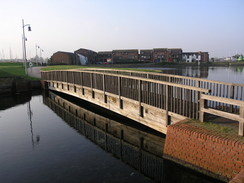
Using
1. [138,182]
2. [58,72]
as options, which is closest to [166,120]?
[138,182]

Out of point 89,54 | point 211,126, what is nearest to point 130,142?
point 211,126

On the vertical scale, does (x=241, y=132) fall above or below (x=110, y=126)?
above

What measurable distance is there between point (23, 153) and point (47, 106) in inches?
407

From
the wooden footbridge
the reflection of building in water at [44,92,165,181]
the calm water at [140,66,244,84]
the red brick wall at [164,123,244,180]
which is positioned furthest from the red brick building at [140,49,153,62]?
the red brick wall at [164,123,244,180]

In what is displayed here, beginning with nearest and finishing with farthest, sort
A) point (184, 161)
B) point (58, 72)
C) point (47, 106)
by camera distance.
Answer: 1. point (184, 161)
2. point (47, 106)
3. point (58, 72)

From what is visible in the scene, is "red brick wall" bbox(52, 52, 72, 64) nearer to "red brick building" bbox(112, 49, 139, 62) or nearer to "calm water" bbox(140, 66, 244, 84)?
"red brick building" bbox(112, 49, 139, 62)

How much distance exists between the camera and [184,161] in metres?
7.30

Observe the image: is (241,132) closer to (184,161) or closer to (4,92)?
(184,161)

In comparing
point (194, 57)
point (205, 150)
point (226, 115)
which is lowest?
point (205, 150)

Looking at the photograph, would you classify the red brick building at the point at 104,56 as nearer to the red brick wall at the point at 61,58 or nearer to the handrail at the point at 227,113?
the red brick wall at the point at 61,58

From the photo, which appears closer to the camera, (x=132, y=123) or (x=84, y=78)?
(x=132, y=123)

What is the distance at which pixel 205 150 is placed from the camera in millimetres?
6598

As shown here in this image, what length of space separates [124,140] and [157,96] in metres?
2.83

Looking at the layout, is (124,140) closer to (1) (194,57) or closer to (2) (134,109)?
(2) (134,109)
